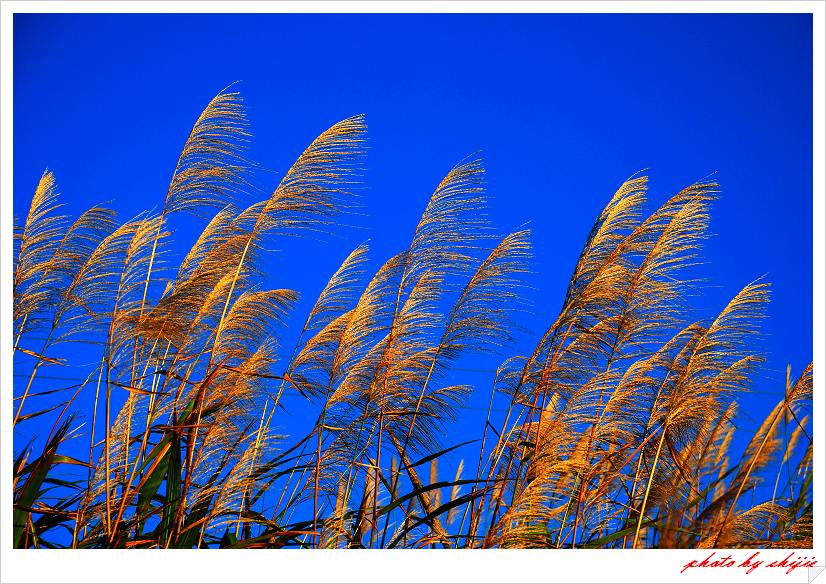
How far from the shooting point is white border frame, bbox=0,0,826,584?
2826 mm

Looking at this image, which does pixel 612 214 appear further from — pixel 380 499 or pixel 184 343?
pixel 184 343

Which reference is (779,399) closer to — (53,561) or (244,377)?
(244,377)

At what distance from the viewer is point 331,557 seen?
2.99m

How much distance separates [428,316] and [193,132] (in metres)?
1.26

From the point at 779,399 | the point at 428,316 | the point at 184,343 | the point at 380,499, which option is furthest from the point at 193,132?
the point at 779,399

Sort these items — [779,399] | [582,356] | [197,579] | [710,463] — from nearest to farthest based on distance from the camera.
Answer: [197,579] → [582,356] → [779,399] → [710,463]

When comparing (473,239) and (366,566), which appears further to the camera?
(473,239)

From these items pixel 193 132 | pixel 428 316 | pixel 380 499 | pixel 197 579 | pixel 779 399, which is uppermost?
pixel 193 132

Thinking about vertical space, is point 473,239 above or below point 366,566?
above

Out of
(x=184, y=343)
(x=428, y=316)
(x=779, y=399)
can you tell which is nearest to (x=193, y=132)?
(x=184, y=343)

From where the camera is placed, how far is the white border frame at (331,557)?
9.27 feet

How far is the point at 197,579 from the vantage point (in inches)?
111

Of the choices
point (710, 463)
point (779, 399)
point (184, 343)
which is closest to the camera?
point (184, 343)

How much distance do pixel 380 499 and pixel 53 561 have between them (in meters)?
1.25
